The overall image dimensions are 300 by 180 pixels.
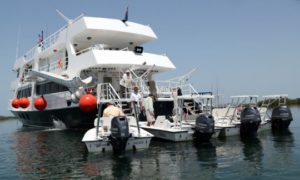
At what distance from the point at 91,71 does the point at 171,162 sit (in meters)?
10.3

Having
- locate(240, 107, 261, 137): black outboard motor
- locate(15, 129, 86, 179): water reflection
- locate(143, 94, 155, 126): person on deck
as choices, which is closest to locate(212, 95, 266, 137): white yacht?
locate(240, 107, 261, 137): black outboard motor

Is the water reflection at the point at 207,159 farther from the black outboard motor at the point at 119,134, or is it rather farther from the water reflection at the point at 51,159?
the water reflection at the point at 51,159

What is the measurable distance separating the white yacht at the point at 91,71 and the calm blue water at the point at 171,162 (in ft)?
14.6

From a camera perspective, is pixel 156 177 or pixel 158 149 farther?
pixel 158 149

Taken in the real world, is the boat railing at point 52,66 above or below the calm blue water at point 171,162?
above

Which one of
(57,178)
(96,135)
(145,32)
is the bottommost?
(57,178)

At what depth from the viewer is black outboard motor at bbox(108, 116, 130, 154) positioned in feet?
33.9

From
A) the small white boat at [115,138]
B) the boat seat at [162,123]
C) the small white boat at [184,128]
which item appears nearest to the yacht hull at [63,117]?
the boat seat at [162,123]

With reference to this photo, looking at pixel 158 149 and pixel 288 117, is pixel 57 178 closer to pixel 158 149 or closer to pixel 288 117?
pixel 158 149

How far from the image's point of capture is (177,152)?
1104 cm

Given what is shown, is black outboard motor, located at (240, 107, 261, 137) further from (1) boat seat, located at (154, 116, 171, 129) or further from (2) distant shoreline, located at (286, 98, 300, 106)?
(2) distant shoreline, located at (286, 98, 300, 106)

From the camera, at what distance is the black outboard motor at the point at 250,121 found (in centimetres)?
1362

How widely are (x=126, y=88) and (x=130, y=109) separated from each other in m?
1.49

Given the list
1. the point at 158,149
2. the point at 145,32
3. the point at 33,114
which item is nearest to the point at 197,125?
the point at 158,149
